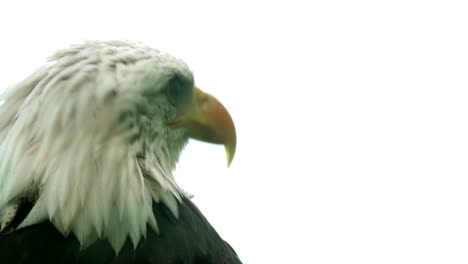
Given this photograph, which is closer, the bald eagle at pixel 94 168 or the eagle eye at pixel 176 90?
the bald eagle at pixel 94 168

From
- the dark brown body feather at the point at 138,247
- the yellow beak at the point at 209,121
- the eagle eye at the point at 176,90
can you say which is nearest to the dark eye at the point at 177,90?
the eagle eye at the point at 176,90

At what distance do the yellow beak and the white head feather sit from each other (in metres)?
0.35

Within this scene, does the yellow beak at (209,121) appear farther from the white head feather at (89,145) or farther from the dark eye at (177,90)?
the white head feather at (89,145)

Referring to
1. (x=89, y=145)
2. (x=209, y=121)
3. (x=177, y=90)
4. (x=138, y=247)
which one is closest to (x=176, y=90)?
(x=177, y=90)

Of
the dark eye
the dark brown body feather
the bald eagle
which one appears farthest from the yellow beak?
the dark brown body feather

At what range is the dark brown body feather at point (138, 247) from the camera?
3.76 meters

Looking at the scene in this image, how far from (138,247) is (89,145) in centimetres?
41

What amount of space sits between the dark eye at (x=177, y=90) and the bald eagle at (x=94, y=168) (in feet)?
0.12

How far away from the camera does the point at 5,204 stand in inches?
153

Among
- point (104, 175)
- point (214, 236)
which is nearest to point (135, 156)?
point (104, 175)

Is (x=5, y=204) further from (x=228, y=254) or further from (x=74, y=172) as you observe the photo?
(x=228, y=254)

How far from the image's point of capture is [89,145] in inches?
155

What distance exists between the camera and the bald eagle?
12.6ft

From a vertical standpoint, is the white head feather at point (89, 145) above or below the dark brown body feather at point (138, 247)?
above
